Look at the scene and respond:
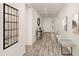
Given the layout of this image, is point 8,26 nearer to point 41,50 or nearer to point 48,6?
point 41,50

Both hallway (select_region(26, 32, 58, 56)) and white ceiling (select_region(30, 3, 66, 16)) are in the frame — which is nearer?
hallway (select_region(26, 32, 58, 56))

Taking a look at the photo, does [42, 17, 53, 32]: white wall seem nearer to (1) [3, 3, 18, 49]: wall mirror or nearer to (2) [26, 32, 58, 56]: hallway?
(2) [26, 32, 58, 56]: hallway

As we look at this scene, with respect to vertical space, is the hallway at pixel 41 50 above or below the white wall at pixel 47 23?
below

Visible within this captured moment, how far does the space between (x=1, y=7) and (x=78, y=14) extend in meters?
2.49

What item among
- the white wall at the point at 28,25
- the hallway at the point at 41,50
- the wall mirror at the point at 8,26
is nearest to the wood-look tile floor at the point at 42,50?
the hallway at the point at 41,50

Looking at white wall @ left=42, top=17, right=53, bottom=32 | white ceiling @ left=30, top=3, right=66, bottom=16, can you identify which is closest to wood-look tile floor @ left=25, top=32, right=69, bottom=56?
white ceiling @ left=30, top=3, right=66, bottom=16

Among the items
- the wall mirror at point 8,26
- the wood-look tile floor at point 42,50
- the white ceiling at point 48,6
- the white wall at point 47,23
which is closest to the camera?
the wall mirror at point 8,26

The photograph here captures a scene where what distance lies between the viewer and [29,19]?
23.7ft

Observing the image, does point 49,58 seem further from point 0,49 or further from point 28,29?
point 28,29

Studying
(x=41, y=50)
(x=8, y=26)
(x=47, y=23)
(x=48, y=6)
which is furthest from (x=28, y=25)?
(x=47, y=23)

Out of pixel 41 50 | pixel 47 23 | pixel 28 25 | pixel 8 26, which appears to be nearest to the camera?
pixel 8 26

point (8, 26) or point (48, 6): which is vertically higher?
point (48, 6)

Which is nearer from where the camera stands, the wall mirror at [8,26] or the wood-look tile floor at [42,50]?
the wall mirror at [8,26]

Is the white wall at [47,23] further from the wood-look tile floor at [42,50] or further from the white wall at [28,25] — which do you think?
the wood-look tile floor at [42,50]
